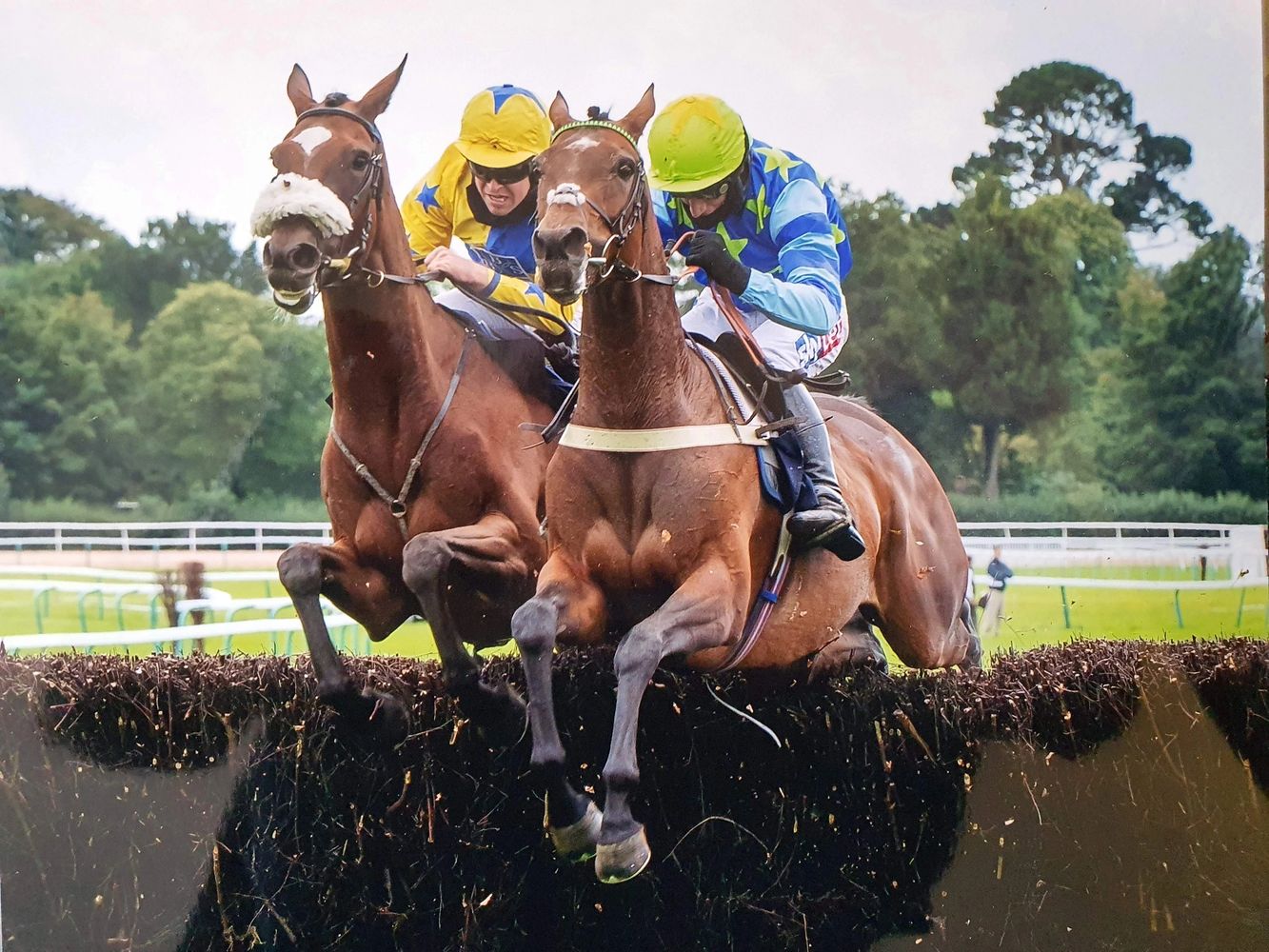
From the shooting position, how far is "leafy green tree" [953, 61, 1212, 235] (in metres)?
4.19

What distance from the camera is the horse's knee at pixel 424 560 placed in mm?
3748

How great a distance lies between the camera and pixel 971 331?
13.8ft

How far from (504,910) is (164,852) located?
115 cm

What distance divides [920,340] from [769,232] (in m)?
0.68

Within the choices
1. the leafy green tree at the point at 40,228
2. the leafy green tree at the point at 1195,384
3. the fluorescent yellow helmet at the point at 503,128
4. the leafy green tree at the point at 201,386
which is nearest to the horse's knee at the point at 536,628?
the leafy green tree at the point at 201,386

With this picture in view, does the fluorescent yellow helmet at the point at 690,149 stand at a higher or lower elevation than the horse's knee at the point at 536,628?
higher

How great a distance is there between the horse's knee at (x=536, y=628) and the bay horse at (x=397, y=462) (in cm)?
48

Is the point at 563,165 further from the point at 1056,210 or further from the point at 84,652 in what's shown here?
the point at 84,652

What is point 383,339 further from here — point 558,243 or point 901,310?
point 901,310

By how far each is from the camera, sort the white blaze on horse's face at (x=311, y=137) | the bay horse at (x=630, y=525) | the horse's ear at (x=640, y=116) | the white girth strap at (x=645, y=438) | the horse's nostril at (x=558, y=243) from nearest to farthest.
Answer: the horse's nostril at (x=558, y=243), the bay horse at (x=630, y=525), the horse's ear at (x=640, y=116), the white girth strap at (x=645, y=438), the white blaze on horse's face at (x=311, y=137)

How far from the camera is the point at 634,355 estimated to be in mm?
3498

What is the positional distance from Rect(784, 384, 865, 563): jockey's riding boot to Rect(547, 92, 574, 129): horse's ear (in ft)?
3.60

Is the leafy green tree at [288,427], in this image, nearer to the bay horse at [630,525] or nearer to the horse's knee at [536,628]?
the bay horse at [630,525]

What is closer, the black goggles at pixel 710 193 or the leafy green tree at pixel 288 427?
the black goggles at pixel 710 193
